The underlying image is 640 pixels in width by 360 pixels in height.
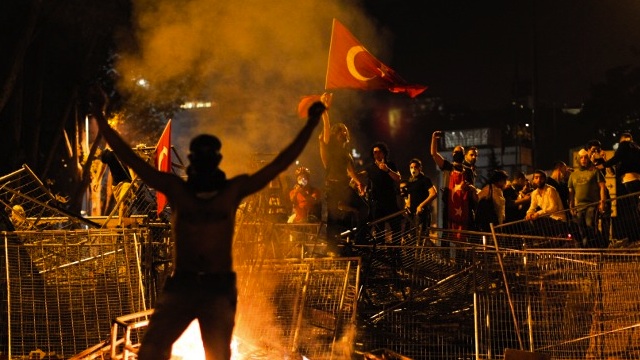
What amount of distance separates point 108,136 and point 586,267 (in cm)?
593

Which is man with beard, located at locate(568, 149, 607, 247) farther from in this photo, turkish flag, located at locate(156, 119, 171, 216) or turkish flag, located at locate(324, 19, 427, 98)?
turkish flag, located at locate(156, 119, 171, 216)

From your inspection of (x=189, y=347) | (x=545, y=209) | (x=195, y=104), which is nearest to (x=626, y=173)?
(x=545, y=209)

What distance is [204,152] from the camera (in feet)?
18.4

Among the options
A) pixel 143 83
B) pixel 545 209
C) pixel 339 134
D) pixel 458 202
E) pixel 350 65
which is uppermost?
pixel 143 83

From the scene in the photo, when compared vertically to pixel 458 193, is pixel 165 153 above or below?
above

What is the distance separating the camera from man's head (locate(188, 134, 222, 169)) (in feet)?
18.3

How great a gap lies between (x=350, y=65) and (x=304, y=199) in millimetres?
2958

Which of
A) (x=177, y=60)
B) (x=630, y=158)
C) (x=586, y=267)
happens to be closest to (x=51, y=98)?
(x=177, y=60)

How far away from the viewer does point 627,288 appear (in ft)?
31.5

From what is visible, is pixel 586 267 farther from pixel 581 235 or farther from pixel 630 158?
pixel 630 158

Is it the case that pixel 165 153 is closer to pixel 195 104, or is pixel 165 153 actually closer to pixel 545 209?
pixel 545 209

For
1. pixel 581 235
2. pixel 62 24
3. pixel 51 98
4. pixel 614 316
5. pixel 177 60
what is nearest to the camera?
pixel 614 316

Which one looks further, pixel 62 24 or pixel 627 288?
pixel 62 24

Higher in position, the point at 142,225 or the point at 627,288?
the point at 142,225
